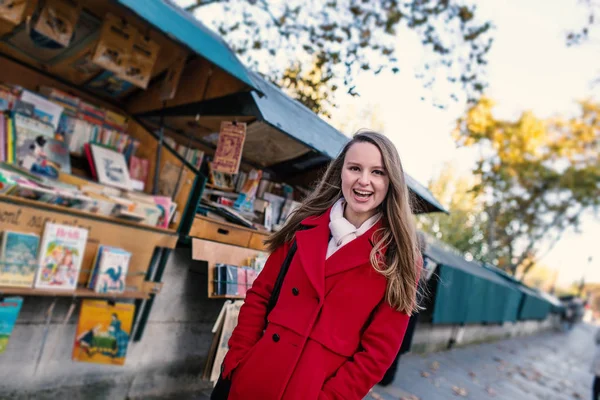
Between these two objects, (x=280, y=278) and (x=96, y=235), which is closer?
(x=280, y=278)

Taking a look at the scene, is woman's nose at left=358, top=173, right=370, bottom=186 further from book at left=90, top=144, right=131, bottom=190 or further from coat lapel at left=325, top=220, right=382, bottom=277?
book at left=90, top=144, right=131, bottom=190

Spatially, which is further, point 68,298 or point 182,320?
point 182,320

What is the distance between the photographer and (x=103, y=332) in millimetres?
3688

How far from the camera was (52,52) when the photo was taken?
4.07 meters

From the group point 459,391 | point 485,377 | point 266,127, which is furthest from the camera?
point 485,377

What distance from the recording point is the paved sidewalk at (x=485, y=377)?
298 inches

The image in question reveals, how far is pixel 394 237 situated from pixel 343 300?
40 cm

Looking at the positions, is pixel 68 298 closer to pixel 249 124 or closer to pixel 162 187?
pixel 162 187

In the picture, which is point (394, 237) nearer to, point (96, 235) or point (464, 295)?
point (96, 235)

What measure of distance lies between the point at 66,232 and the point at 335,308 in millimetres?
2455

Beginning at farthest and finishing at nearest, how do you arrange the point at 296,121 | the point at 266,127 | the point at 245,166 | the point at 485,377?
the point at 485,377 < the point at 245,166 < the point at 296,121 < the point at 266,127

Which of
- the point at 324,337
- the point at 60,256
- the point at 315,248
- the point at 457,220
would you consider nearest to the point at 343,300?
the point at 324,337

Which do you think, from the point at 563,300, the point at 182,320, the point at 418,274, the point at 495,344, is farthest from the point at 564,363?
the point at 563,300

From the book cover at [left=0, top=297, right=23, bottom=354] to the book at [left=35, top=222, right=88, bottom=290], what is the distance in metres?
0.17
